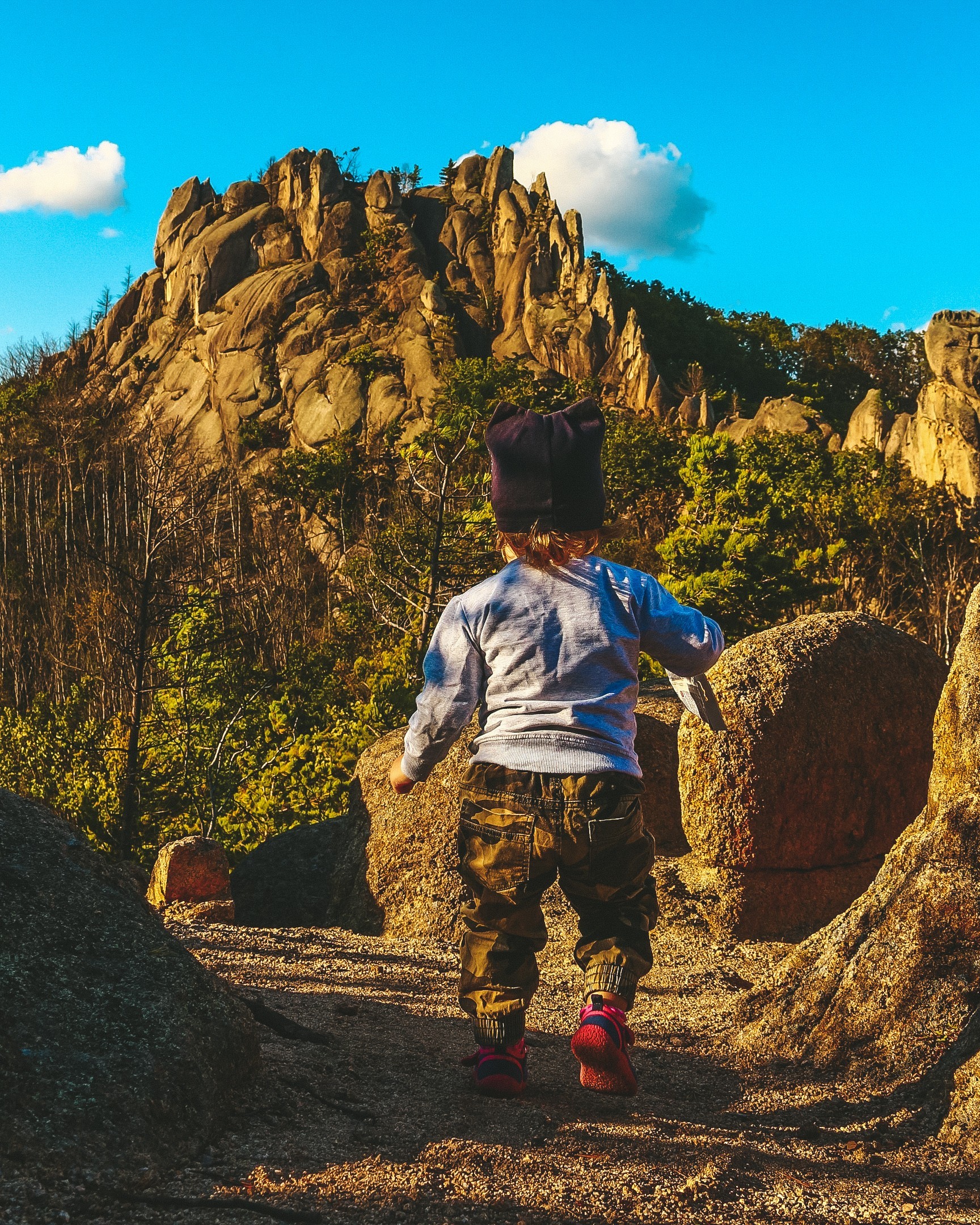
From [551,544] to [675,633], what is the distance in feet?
1.47

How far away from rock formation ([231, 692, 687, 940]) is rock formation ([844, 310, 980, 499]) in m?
33.9

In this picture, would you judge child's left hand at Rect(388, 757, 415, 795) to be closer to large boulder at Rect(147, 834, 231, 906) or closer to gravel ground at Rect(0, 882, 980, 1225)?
gravel ground at Rect(0, 882, 980, 1225)

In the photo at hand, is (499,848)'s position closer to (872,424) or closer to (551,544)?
(551,544)

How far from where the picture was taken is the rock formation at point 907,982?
10.2 ft

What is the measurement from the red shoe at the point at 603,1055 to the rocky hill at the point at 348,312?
5034 centimetres

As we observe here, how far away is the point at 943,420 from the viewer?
137ft

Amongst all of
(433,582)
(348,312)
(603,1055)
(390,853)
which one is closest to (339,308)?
(348,312)

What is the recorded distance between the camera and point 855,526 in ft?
101

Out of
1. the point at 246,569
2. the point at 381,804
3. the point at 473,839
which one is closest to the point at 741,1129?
the point at 473,839

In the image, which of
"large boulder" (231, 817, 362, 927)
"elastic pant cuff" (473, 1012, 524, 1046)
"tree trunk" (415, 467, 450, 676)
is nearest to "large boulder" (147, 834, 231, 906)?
"large boulder" (231, 817, 362, 927)

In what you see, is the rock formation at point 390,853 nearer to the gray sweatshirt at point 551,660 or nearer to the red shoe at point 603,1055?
the gray sweatshirt at point 551,660

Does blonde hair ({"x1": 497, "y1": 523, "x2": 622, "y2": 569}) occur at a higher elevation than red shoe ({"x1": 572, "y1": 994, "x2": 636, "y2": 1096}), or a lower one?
higher

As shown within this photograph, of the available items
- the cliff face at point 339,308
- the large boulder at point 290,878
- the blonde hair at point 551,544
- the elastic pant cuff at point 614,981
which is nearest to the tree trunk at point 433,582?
the large boulder at point 290,878

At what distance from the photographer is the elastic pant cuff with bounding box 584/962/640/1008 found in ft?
9.80
